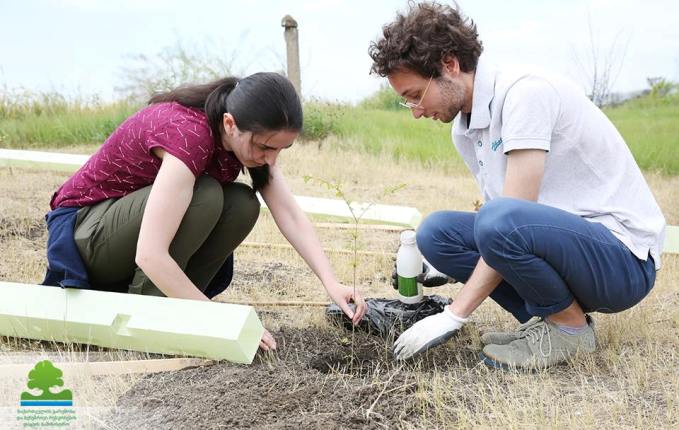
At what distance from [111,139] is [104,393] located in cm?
103

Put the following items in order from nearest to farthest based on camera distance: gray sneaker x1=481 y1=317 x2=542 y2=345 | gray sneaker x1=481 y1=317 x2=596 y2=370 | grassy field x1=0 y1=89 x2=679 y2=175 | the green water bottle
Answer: gray sneaker x1=481 y1=317 x2=596 y2=370
gray sneaker x1=481 y1=317 x2=542 y2=345
the green water bottle
grassy field x1=0 y1=89 x2=679 y2=175

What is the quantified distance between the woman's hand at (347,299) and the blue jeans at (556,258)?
604mm

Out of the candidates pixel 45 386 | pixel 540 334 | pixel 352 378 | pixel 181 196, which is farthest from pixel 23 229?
pixel 540 334

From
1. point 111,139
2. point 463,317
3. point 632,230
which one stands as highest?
point 111,139

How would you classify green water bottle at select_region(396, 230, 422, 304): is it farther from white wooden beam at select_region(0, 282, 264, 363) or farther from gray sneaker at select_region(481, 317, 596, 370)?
white wooden beam at select_region(0, 282, 264, 363)

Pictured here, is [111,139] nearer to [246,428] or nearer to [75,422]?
[75,422]

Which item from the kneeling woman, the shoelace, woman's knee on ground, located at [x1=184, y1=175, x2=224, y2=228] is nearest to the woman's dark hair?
the kneeling woman

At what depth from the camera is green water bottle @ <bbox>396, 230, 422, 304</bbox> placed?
3338mm

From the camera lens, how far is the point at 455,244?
3.15m

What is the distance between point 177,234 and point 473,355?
1313 millimetres

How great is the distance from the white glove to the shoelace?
31 centimetres

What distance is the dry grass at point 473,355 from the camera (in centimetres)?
246

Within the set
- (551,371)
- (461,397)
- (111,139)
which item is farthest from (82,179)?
(551,371)

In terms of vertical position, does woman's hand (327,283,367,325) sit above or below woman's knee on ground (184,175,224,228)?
below
